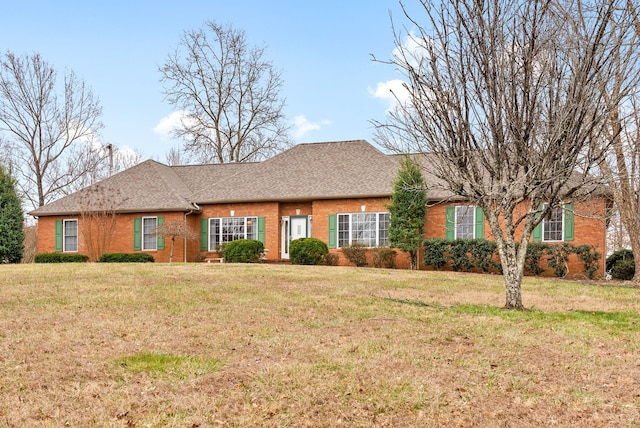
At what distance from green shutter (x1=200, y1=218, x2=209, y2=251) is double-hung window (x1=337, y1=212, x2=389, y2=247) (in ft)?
18.6

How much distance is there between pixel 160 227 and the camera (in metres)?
21.0

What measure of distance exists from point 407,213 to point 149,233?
10.8 meters

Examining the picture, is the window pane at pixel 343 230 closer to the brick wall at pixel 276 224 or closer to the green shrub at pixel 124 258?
the brick wall at pixel 276 224

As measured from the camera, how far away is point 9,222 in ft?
70.8

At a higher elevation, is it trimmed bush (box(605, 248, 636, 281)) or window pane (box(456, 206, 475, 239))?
window pane (box(456, 206, 475, 239))

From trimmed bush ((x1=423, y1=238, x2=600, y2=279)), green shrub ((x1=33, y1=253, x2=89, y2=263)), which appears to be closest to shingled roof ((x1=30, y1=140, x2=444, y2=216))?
green shrub ((x1=33, y1=253, x2=89, y2=263))

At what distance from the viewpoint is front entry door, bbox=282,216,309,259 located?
22.1 meters

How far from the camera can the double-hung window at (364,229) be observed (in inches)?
818

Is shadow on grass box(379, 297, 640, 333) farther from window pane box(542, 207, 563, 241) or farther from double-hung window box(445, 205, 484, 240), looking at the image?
double-hung window box(445, 205, 484, 240)

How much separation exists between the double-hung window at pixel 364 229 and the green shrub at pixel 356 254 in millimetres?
660

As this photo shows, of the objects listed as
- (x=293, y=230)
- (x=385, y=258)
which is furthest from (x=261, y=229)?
(x=385, y=258)

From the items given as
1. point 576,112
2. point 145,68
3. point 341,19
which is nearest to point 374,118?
point 576,112

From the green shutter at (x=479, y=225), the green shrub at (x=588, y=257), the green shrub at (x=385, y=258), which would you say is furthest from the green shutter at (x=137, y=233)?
the green shrub at (x=588, y=257)

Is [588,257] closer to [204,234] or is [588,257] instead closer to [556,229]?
[556,229]
